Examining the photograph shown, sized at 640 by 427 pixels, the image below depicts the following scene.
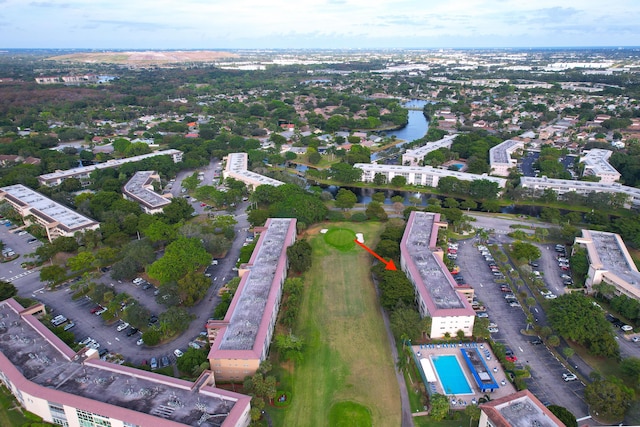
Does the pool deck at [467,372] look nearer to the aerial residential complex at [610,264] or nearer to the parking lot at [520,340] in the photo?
the parking lot at [520,340]

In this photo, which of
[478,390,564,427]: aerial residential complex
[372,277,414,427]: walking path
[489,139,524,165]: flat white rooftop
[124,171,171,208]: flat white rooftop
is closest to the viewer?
[478,390,564,427]: aerial residential complex

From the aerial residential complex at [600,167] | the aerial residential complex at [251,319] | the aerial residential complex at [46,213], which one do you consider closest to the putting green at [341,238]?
the aerial residential complex at [251,319]

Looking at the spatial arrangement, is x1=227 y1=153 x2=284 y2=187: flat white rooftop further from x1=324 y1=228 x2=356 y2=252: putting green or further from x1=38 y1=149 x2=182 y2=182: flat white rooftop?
x1=324 y1=228 x2=356 y2=252: putting green

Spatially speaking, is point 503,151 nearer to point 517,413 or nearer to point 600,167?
point 600,167

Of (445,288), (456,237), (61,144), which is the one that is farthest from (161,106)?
(445,288)

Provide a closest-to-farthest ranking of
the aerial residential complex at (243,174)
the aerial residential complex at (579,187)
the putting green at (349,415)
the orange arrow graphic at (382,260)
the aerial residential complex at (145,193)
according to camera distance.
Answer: the putting green at (349,415) → the orange arrow graphic at (382,260) → the aerial residential complex at (145,193) → the aerial residential complex at (579,187) → the aerial residential complex at (243,174)

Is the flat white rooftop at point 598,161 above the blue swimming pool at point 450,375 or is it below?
above

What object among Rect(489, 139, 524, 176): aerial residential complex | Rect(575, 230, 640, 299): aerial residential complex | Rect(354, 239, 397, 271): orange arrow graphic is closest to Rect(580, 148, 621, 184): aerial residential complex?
Rect(489, 139, 524, 176): aerial residential complex
